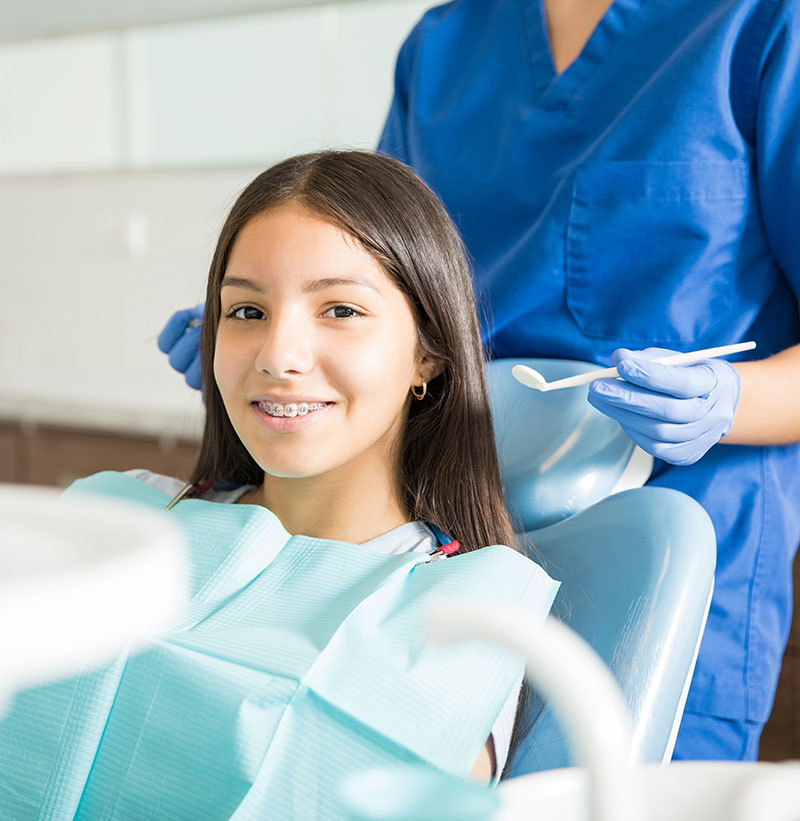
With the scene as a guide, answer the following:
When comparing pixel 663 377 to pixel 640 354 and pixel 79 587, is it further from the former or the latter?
pixel 79 587

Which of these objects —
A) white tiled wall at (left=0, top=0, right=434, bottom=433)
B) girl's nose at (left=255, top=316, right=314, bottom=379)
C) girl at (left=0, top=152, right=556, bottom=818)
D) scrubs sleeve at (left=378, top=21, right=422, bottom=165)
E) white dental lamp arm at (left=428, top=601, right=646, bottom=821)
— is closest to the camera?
white dental lamp arm at (left=428, top=601, right=646, bottom=821)

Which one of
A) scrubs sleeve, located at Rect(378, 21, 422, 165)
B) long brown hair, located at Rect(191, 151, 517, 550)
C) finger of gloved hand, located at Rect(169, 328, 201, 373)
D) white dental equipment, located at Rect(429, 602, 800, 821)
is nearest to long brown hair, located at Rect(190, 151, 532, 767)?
long brown hair, located at Rect(191, 151, 517, 550)

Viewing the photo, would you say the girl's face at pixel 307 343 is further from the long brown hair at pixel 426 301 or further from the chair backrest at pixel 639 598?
the chair backrest at pixel 639 598

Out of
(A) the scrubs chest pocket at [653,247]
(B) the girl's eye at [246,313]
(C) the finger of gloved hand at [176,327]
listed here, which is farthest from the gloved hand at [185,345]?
(A) the scrubs chest pocket at [653,247]

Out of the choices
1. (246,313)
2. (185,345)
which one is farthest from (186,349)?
(246,313)

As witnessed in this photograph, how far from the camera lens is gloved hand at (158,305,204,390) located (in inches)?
52.2

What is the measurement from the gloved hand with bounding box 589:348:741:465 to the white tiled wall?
1.59 meters

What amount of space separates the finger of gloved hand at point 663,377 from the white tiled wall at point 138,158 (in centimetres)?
163

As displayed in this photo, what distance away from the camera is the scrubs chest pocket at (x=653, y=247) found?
115 centimetres

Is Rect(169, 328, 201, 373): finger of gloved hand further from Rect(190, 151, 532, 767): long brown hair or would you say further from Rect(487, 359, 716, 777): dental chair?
Rect(487, 359, 716, 777): dental chair

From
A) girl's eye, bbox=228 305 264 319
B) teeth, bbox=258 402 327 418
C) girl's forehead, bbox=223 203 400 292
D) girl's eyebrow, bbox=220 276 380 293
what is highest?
girl's forehead, bbox=223 203 400 292

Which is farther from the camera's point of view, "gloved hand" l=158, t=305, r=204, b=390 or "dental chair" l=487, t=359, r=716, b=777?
"gloved hand" l=158, t=305, r=204, b=390

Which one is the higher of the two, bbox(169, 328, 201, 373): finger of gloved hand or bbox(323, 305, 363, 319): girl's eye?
bbox(323, 305, 363, 319): girl's eye

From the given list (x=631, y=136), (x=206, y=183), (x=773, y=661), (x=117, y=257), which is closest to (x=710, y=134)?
(x=631, y=136)
